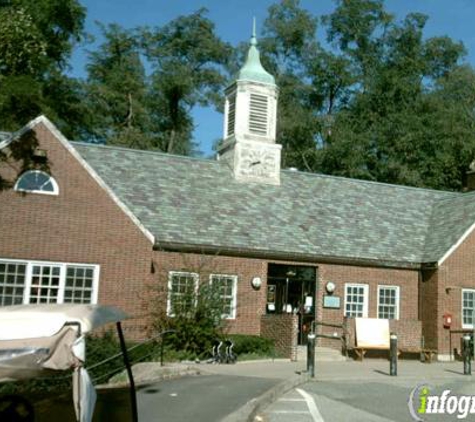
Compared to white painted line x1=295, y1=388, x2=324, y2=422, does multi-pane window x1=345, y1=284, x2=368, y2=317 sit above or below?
above

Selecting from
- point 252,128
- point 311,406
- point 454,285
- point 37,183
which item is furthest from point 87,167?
point 454,285

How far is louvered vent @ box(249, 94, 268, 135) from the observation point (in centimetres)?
Result: 2798

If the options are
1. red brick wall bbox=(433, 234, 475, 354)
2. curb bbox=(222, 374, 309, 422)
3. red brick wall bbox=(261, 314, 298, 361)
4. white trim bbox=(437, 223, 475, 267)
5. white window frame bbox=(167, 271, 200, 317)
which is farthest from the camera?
white trim bbox=(437, 223, 475, 267)

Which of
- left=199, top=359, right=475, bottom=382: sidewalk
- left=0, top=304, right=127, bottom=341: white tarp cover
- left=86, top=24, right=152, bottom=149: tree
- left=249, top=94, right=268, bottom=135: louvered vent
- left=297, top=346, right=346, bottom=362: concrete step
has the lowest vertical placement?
left=199, top=359, right=475, bottom=382: sidewalk

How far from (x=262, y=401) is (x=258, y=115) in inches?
699

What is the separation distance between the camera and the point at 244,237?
23.0 m

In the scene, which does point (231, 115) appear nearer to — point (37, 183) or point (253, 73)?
point (253, 73)

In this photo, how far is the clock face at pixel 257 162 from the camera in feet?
88.2

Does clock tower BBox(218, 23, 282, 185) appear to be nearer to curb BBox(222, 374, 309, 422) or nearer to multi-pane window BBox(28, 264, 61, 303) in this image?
multi-pane window BBox(28, 264, 61, 303)

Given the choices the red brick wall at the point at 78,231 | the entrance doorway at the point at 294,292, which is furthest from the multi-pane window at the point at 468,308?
the red brick wall at the point at 78,231

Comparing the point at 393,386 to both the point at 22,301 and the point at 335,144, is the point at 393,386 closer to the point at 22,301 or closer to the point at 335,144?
the point at 22,301

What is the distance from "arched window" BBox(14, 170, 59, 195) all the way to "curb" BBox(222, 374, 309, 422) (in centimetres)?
889

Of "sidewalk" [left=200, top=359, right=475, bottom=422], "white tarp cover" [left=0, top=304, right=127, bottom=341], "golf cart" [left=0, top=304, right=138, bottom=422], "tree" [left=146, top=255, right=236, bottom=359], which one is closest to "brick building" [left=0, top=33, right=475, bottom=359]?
"tree" [left=146, top=255, right=236, bottom=359]

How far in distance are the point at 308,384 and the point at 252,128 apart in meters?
14.8
